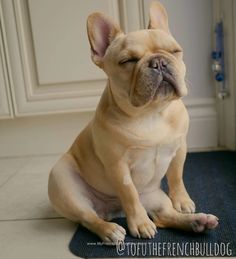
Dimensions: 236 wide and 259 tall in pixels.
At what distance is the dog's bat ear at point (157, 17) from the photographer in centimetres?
81

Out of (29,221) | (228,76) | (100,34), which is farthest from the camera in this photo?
(228,76)

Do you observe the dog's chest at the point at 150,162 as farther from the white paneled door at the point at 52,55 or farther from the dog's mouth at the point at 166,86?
the white paneled door at the point at 52,55

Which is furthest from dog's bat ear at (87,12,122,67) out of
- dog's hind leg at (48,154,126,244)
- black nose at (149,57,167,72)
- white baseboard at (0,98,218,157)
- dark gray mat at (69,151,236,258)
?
white baseboard at (0,98,218,157)

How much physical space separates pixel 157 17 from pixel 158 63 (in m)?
0.18

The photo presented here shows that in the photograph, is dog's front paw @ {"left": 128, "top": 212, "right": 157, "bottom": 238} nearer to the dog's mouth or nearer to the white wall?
the dog's mouth

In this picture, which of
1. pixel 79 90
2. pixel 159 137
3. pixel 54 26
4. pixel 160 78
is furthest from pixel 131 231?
pixel 54 26

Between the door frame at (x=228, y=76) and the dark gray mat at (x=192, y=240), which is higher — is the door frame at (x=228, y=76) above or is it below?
above

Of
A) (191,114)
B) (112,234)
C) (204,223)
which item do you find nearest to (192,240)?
(204,223)

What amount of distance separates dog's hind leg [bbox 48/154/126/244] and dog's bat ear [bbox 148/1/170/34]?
374mm

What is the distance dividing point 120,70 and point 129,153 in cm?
17

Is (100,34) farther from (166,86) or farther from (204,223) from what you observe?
(204,223)

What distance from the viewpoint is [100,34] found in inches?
31.4

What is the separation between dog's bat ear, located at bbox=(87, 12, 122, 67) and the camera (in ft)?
2.57

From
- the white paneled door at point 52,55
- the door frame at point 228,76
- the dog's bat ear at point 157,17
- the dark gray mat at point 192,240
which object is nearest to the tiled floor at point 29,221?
the dark gray mat at point 192,240
